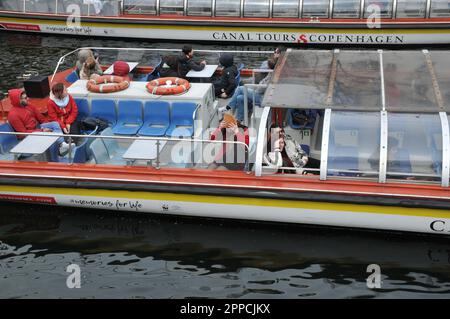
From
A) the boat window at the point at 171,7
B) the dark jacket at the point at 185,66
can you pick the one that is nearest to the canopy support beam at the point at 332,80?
the dark jacket at the point at 185,66

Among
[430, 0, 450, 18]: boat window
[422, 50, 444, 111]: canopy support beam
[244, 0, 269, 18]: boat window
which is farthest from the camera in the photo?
[244, 0, 269, 18]: boat window

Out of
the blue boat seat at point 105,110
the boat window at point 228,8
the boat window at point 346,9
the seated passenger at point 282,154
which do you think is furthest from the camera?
the boat window at point 228,8

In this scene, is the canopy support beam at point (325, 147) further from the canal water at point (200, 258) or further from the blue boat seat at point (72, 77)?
the blue boat seat at point (72, 77)

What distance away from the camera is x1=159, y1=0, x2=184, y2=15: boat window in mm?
19895

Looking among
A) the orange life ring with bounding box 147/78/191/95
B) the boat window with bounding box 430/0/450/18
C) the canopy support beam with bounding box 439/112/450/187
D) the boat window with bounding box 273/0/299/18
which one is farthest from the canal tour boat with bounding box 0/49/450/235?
the boat window with bounding box 430/0/450/18

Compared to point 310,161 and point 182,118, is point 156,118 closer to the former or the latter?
point 182,118

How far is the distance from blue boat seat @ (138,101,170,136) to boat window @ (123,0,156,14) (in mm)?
10312

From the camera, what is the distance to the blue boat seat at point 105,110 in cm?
1092

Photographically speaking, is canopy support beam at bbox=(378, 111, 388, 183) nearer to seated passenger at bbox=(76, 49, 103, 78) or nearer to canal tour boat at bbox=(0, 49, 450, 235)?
canal tour boat at bbox=(0, 49, 450, 235)

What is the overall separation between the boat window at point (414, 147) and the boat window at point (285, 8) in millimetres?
11332

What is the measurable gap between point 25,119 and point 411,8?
1301 cm

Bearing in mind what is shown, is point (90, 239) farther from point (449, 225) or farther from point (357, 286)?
point (449, 225)

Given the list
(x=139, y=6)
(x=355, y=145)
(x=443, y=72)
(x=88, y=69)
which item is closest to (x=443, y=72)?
(x=443, y=72)

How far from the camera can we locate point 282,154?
9008mm
